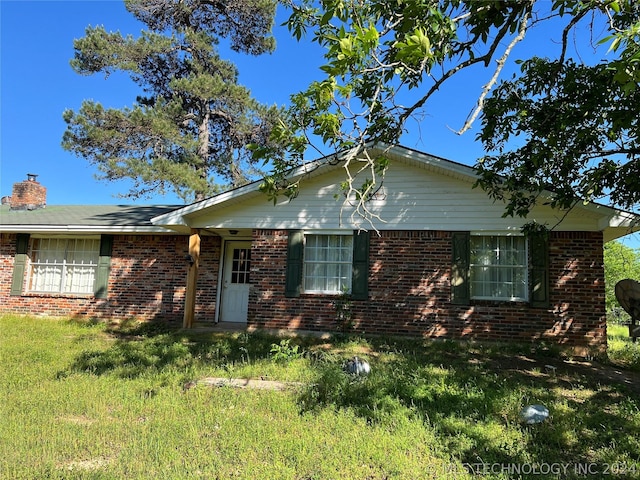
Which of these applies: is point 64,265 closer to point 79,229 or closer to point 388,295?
point 79,229

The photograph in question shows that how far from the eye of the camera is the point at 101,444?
149 inches

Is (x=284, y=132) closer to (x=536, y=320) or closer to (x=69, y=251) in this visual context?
(x=536, y=320)

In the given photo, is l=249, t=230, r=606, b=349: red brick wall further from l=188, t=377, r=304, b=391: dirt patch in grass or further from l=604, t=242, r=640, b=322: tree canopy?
l=604, t=242, r=640, b=322: tree canopy

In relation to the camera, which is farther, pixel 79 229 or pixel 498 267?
pixel 79 229

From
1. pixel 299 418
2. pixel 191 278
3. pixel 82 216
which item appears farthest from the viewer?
pixel 82 216

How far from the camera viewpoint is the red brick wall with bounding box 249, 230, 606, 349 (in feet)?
27.2

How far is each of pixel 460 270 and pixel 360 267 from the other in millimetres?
2167

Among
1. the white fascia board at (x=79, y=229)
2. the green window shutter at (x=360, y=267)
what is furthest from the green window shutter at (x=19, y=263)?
the green window shutter at (x=360, y=267)

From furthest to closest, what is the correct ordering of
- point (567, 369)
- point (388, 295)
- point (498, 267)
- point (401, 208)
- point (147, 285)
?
point (147, 285) → point (401, 208) → point (388, 295) → point (498, 267) → point (567, 369)

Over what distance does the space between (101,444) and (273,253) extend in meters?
6.19

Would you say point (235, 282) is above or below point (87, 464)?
above

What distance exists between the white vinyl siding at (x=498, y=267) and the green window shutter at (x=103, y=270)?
30.3 ft

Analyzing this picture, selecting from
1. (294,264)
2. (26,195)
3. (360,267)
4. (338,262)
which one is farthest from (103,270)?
(360,267)

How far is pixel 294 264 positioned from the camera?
948 cm
